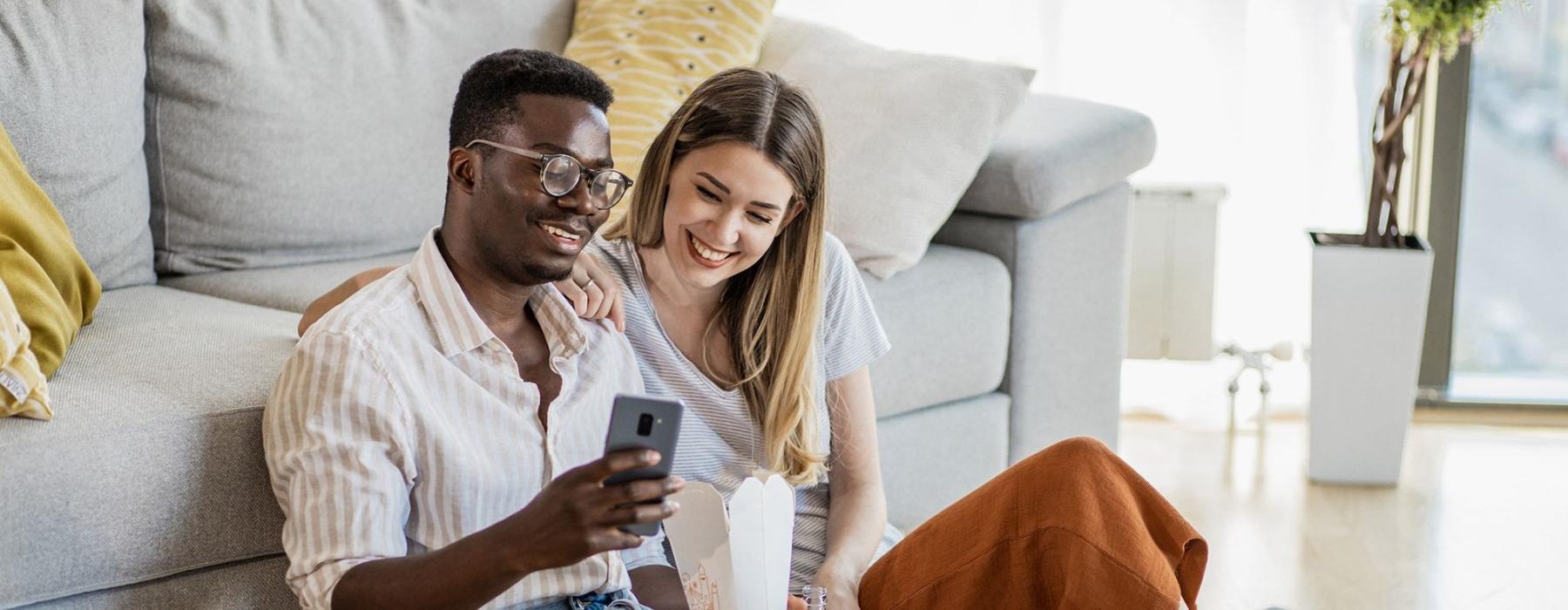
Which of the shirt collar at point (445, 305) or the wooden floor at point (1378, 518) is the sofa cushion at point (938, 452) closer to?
the wooden floor at point (1378, 518)

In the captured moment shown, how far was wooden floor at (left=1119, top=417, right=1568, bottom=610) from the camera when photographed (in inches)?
87.9

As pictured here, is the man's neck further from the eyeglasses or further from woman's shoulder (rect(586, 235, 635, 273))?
woman's shoulder (rect(586, 235, 635, 273))

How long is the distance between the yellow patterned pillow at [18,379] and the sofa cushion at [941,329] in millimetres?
1072

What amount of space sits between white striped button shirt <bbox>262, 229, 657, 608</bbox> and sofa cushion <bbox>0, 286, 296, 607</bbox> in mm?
143

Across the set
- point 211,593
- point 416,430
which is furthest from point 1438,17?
point 211,593

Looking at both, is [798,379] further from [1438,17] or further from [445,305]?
[1438,17]

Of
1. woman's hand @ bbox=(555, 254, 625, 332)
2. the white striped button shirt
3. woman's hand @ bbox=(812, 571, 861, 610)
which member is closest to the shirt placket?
the white striped button shirt

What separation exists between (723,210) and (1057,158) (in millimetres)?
915

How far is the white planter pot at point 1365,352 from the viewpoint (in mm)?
2668

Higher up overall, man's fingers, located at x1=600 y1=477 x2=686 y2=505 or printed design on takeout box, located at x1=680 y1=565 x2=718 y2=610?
man's fingers, located at x1=600 y1=477 x2=686 y2=505

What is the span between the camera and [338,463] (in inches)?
46.1

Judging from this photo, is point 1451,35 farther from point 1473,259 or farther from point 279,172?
point 279,172

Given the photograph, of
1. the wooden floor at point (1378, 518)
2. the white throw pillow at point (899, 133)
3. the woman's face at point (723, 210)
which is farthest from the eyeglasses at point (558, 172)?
the wooden floor at point (1378, 518)

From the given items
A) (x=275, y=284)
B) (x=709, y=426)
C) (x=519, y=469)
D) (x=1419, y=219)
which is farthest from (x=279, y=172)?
(x=1419, y=219)
